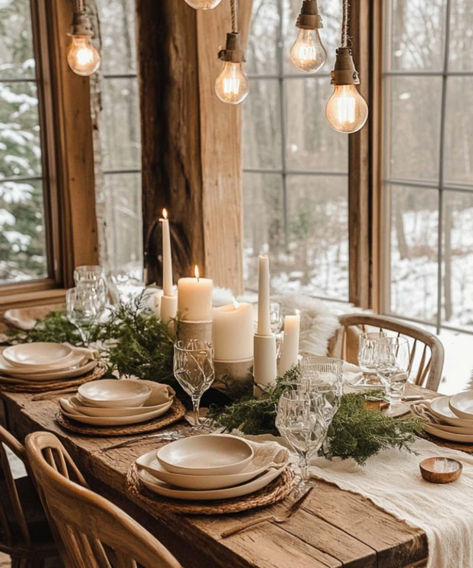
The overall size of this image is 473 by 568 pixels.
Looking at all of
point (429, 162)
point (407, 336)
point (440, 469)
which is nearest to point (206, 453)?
point (440, 469)

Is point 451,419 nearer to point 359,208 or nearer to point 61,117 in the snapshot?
point 359,208

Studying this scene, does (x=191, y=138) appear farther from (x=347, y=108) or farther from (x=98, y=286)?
(x=347, y=108)

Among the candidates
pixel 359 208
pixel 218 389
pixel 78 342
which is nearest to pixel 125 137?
pixel 359 208

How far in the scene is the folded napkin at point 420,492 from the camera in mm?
1640

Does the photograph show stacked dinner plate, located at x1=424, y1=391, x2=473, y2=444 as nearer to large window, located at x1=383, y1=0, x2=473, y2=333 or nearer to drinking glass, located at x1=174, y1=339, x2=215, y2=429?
drinking glass, located at x1=174, y1=339, x2=215, y2=429

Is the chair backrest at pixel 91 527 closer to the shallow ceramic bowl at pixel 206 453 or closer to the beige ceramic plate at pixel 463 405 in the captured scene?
the shallow ceramic bowl at pixel 206 453

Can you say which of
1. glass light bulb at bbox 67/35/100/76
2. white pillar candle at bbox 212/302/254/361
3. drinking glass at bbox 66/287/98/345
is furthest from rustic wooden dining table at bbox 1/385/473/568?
glass light bulb at bbox 67/35/100/76

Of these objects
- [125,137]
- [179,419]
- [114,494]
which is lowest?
[114,494]

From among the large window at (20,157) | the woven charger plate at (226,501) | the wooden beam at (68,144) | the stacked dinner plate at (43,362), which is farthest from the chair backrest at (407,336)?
the large window at (20,157)

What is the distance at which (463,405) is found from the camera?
84.6 inches

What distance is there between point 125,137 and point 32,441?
110 inches

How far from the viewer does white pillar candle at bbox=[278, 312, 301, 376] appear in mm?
2258

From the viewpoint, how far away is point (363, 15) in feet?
11.4

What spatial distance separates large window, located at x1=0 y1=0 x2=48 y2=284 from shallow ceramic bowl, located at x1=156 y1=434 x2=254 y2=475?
8.39 feet
